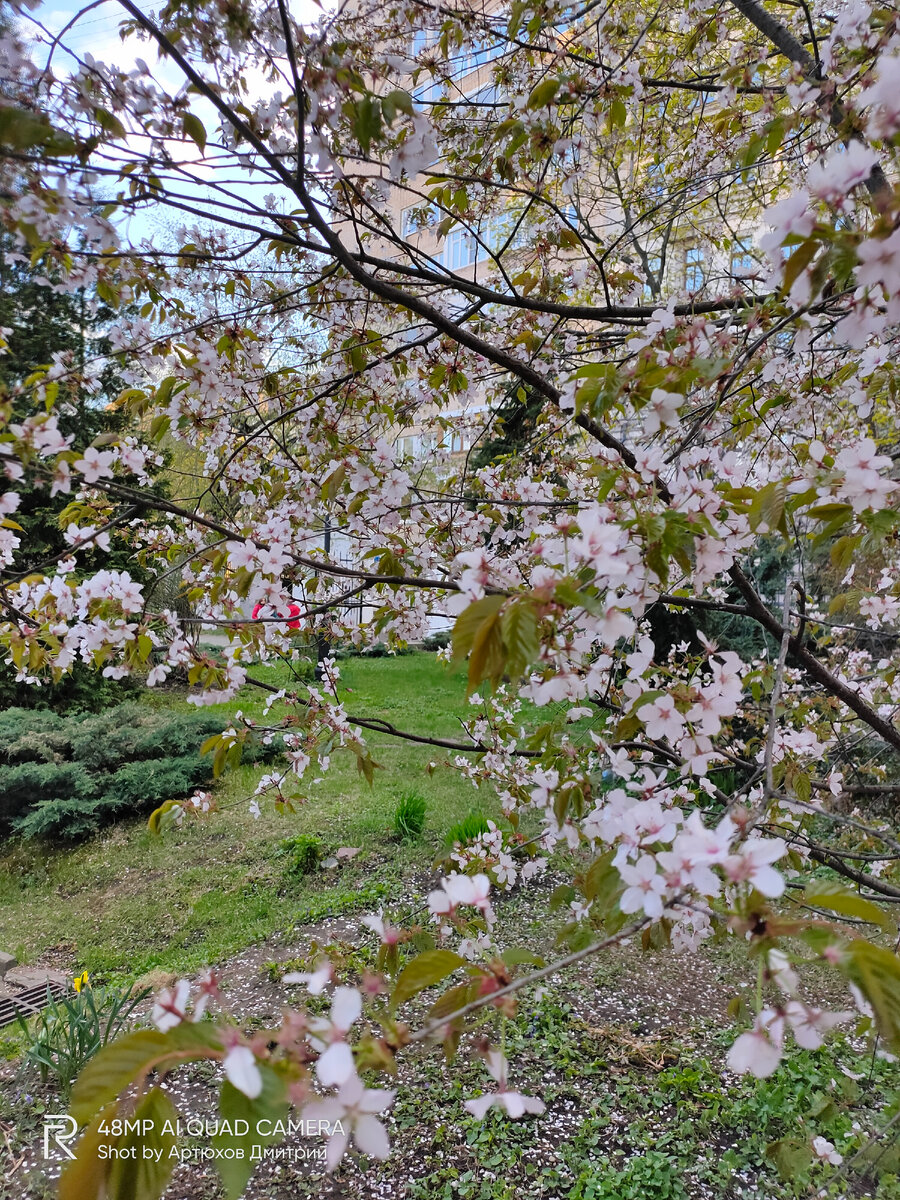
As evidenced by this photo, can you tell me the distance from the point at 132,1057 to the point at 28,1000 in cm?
353

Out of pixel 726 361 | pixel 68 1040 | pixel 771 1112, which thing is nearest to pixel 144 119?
pixel 726 361

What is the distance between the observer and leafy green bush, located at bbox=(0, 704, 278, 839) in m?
5.06

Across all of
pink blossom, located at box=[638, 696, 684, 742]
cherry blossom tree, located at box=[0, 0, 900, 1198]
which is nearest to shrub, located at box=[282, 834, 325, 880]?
cherry blossom tree, located at box=[0, 0, 900, 1198]

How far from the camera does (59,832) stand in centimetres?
508

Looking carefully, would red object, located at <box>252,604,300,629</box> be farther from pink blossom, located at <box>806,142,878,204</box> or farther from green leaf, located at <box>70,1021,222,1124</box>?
pink blossom, located at <box>806,142,878,204</box>

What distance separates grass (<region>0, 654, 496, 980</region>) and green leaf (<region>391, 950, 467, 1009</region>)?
225cm

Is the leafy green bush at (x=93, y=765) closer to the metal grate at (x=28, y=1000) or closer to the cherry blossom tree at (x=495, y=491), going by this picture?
the metal grate at (x=28, y=1000)

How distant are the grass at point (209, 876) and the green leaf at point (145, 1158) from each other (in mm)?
2401

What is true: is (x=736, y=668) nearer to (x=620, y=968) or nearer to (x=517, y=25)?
(x=517, y=25)

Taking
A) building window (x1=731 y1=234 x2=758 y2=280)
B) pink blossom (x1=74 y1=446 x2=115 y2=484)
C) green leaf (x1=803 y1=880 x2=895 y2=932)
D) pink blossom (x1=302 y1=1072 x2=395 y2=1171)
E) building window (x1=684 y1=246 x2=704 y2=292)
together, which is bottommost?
pink blossom (x1=302 y1=1072 x2=395 y2=1171)

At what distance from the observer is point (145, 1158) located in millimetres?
534

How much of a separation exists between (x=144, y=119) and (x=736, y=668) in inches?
64.6

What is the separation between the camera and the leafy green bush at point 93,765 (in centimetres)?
506

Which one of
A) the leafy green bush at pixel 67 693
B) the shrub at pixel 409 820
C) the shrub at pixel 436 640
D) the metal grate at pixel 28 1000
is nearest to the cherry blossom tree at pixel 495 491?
the shrub at pixel 409 820
